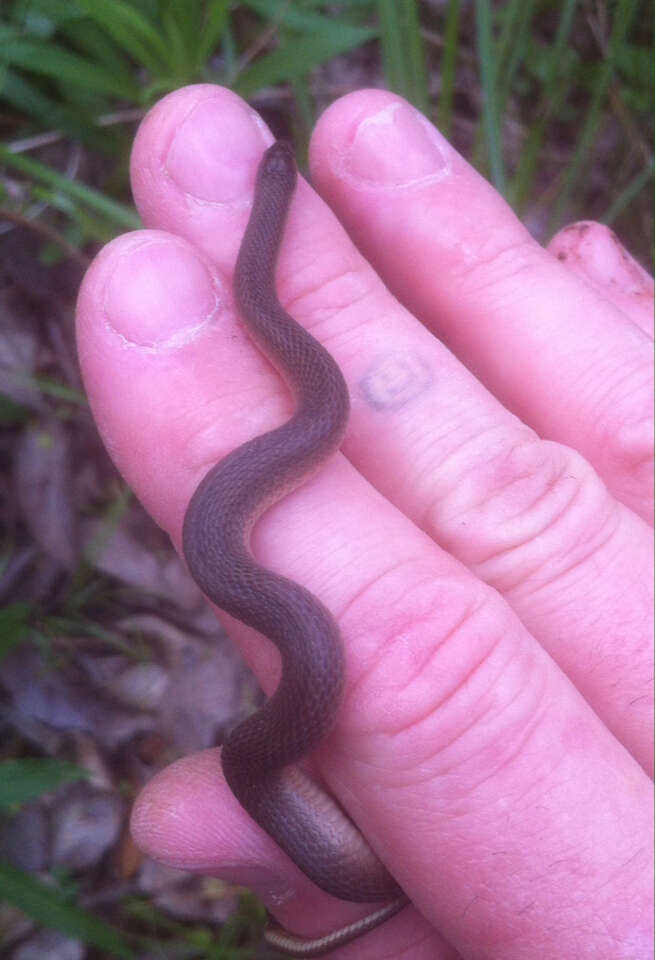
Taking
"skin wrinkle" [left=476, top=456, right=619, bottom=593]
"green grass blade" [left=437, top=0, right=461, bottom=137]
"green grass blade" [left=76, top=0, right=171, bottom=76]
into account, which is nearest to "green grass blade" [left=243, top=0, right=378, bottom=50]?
"green grass blade" [left=437, top=0, right=461, bottom=137]

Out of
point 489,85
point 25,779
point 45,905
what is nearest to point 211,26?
point 489,85

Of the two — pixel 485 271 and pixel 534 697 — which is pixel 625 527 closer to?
pixel 534 697

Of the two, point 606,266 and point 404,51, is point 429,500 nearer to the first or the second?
point 606,266

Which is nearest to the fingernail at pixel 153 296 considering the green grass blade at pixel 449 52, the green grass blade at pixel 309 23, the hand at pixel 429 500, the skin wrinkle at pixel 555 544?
the hand at pixel 429 500

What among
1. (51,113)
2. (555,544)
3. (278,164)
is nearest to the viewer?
(555,544)

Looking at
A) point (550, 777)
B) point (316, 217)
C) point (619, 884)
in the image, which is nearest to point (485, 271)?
point (316, 217)

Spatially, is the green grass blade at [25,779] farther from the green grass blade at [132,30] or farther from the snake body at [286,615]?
the green grass blade at [132,30]

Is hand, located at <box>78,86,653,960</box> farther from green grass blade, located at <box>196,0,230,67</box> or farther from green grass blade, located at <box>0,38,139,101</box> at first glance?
green grass blade, located at <box>0,38,139,101</box>
